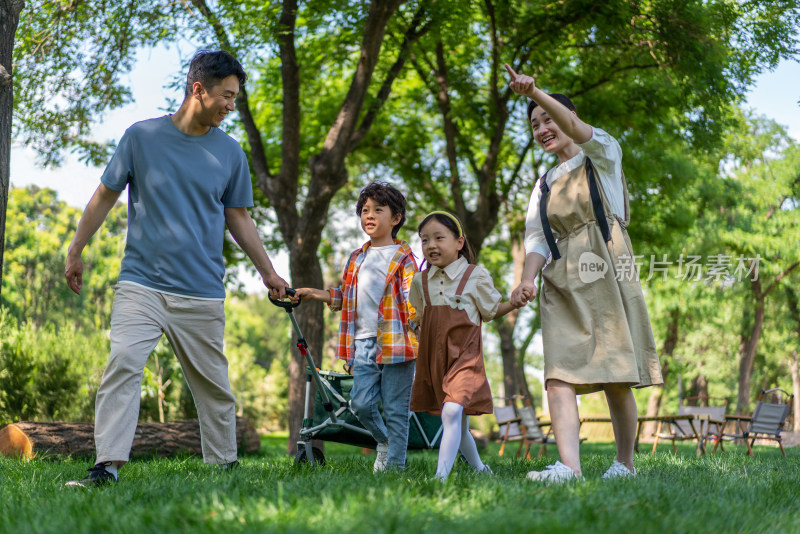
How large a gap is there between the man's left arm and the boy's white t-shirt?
69cm

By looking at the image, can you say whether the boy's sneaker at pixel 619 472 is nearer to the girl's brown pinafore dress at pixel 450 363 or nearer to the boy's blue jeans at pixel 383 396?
the girl's brown pinafore dress at pixel 450 363

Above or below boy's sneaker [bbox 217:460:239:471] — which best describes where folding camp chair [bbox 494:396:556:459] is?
below

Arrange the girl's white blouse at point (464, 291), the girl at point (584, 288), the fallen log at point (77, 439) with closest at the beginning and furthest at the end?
the girl at point (584, 288)
the girl's white blouse at point (464, 291)
the fallen log at point (77, 439)

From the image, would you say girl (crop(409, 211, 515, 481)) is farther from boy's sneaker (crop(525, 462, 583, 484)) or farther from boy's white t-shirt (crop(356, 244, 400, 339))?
boy's sneaker (crop(525, 462, 583, 484))

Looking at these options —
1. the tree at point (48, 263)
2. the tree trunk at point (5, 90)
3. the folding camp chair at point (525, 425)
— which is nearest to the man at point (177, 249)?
the tree trunk at point (5, 90)

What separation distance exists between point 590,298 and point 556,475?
1.00 metres

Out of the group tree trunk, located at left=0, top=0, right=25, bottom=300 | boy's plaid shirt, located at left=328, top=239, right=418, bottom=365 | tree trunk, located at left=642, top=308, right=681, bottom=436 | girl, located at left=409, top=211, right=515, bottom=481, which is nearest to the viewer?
girl, located at left=409, top=211, right=515, bottom=481

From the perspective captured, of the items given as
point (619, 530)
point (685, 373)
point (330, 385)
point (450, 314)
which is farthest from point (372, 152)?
point (685, 373)

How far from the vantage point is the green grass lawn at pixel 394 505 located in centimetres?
253

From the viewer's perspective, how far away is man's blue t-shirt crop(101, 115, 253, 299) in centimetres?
430

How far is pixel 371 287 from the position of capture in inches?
212

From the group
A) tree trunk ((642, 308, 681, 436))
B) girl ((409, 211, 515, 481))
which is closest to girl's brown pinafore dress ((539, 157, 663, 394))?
girl ((409, 211, 515, 481))

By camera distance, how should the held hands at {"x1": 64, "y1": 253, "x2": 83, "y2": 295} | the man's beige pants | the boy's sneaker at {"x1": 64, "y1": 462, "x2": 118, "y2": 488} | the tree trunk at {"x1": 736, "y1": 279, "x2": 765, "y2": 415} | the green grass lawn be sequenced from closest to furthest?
the green grass lawn
the boy's sneaker at {"x1": 64, "y1": 462, "x2": 118, "y2": 488}
the man's beige pants
the held hands at {"x1": 64, "y1": 253, "x2": 83, "y2": 295}
the tree trunk at {"x1": 736, "y1": 279, "x2": 765, "y2": 415}

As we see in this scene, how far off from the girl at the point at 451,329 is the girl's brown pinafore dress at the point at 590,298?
35 centimetres
